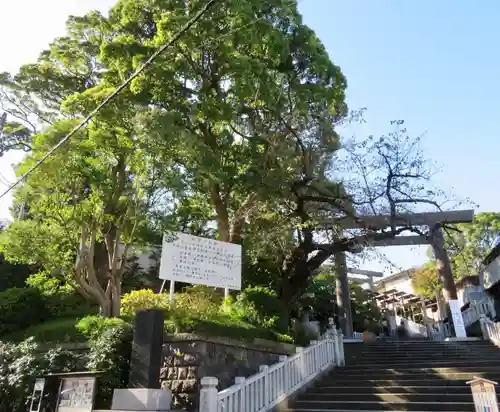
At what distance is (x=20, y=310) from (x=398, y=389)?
26.9ft

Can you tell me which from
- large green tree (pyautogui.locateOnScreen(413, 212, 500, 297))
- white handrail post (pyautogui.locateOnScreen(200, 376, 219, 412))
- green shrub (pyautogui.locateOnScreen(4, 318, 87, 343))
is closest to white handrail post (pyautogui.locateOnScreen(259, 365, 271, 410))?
white handrail post (pyautogui.locateOnScreen(200, 376, 219, 412))

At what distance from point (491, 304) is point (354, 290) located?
879cm

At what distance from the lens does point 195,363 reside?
6.44 m

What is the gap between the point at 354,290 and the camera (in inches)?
906

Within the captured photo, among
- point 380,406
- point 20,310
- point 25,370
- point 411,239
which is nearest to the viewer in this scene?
point 25,370

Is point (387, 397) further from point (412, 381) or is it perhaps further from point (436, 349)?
point (436, 349)

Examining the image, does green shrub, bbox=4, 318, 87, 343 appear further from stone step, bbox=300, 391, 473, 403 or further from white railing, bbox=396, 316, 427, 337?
white railing, bbox=396, 316, 427, 337

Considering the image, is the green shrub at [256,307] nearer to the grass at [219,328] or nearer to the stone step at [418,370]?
the grass at [219,328]

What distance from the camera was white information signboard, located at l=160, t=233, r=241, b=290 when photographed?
8039 millimetres

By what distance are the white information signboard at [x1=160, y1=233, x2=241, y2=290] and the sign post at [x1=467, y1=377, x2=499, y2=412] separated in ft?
17.1

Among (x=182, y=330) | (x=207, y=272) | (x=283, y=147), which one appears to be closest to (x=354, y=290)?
(x=283, y=147)

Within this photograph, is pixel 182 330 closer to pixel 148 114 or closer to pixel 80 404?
pixel 80 404

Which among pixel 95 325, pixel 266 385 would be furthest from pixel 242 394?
pixel 95 325

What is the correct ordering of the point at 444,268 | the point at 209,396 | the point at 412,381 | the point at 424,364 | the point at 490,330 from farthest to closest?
the point at 444,268 → the point at 490,330 → the point at 424,364 → the point at 412,381 → the point at 209,396
